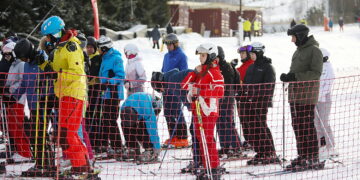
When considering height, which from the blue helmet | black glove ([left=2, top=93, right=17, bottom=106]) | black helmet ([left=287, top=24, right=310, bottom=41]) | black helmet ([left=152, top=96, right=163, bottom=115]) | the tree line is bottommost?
black helmet ([left=152, top=96, right=163, bottom=115])

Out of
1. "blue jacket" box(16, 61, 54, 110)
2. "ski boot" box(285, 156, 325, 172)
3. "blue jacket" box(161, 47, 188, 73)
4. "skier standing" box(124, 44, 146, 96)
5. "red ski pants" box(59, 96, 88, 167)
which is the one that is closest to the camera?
"red ski pants" box(59, 96, 88, 167)

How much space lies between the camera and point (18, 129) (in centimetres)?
725

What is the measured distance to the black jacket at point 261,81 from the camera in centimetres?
724

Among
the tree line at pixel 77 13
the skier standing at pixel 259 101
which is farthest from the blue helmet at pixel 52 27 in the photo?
the tree line at pixel 77 13

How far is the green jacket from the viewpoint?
672 cm

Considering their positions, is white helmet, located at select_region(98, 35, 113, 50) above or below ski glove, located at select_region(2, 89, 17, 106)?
above

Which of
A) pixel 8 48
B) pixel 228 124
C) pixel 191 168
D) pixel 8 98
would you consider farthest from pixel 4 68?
pixel 228 124

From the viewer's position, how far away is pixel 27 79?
22.0 feet

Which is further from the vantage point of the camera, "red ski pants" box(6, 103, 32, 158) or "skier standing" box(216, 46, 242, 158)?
"skier standing" box(216, 46, 242, 158)

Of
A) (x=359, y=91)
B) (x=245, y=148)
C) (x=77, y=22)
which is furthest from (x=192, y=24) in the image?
(x=245, y=148)

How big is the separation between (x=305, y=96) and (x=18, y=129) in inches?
147

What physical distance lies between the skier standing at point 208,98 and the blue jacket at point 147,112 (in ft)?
3.66

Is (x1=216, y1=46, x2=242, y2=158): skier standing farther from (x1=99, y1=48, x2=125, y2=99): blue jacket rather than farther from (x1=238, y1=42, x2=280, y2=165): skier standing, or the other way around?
(x1=99, y1=48, x2=125, y2=99): blue jacket

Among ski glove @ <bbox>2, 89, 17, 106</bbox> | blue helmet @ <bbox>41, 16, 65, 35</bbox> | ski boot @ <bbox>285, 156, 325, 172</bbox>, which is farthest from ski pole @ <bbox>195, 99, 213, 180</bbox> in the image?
ski glove @ <bbox>2, 89, 17, 106</bbox>
